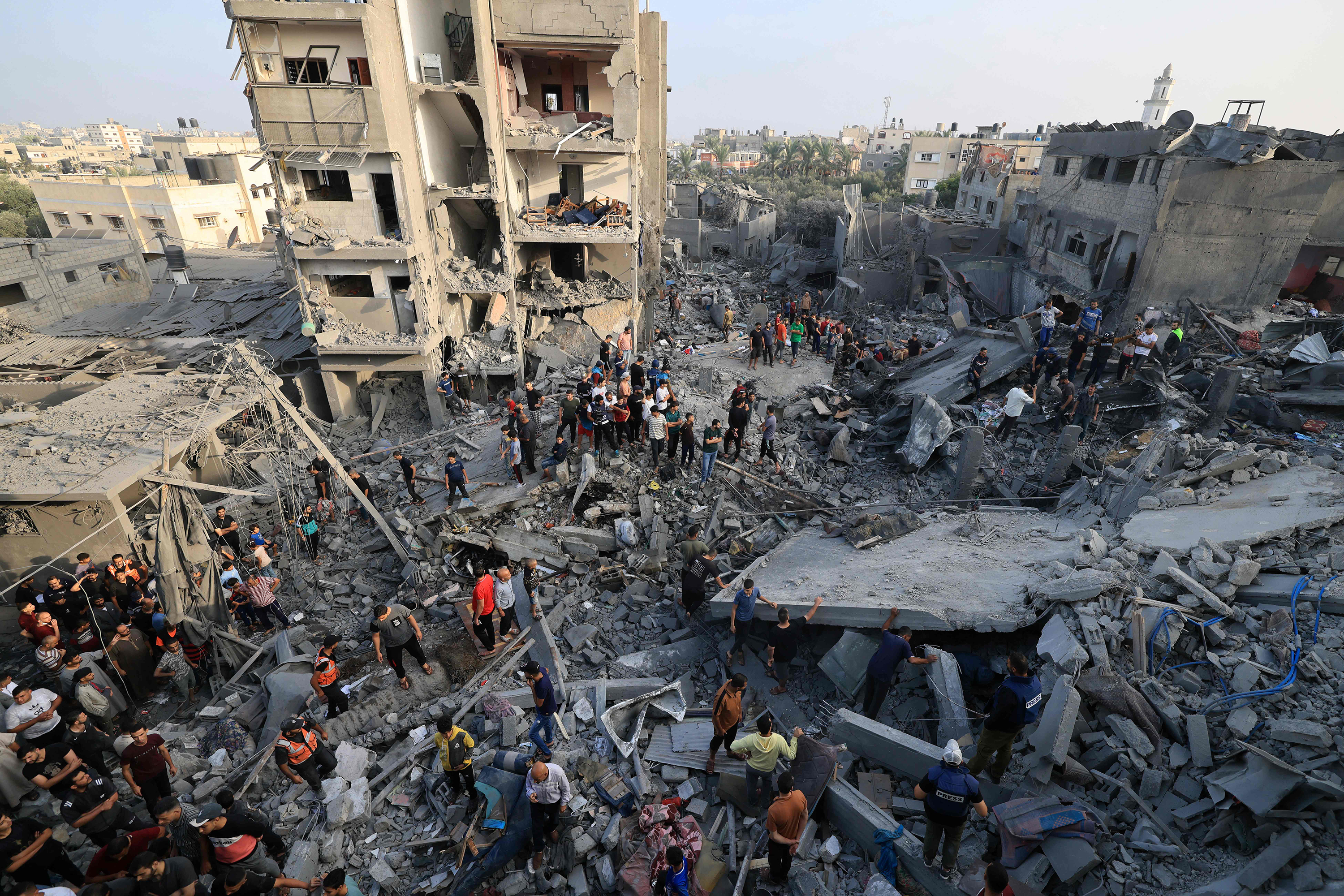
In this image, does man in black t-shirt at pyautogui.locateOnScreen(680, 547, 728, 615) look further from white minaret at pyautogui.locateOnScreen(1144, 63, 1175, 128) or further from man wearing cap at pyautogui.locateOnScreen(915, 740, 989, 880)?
white minaret at pyautogui.locateOnScreen(1144, 63, 1175, 128)

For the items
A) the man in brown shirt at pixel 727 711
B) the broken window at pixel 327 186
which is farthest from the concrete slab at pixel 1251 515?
the broken window at pixel 327 186

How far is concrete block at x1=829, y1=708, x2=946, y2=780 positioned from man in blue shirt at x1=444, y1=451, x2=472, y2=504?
7945 mm

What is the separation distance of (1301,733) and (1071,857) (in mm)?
2176

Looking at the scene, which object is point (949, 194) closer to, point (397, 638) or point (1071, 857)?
point (1071, 857)

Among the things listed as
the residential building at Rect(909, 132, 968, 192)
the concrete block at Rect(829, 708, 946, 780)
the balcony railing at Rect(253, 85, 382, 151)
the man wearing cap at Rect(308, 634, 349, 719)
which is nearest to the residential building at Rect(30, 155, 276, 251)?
the balcony railing at Rect(253, 85, 382, 151)

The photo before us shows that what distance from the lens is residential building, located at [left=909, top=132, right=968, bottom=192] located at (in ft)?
174

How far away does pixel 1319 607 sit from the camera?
612 centimetres

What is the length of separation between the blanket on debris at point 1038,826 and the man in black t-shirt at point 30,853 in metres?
8.20

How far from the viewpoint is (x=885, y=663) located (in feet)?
21.9

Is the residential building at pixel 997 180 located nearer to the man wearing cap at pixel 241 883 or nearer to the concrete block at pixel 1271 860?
the concrete block at pixel 1271 860

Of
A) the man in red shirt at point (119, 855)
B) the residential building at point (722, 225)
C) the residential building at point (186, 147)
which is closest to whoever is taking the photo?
the man in red shirt at point (119, 855)

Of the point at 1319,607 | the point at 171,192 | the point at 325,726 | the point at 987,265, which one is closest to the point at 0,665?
the point at 325,726

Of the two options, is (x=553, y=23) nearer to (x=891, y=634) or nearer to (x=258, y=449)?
(x=258, y=449)

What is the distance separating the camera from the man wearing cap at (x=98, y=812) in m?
5.55
